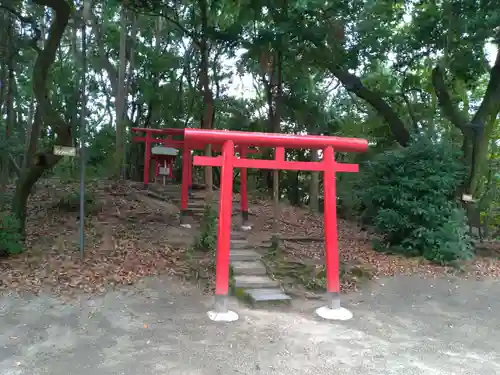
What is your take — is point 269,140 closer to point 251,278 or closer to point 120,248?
point 251,278

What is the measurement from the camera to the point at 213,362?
4469 mm

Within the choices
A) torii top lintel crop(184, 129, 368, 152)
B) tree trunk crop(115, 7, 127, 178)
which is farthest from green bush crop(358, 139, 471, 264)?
tree trunk crop(115, 7, 127, 178)

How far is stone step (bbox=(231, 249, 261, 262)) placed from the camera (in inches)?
316

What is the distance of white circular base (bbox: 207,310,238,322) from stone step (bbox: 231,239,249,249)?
9.43 feet

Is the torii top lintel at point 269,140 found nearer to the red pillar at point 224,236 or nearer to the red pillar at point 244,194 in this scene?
the red pillar at point 224,236

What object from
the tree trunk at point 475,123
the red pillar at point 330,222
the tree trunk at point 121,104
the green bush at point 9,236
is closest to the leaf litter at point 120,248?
the green bush at point 9,236

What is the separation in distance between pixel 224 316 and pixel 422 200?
541 cm

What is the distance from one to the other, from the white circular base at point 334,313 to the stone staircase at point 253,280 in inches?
22.5

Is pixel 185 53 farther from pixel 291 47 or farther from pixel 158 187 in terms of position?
pixel 291 47

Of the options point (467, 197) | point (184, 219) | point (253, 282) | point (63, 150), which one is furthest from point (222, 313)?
point (467, 197)

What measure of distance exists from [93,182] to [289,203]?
7009mm

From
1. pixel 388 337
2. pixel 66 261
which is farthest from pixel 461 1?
pixel 66 261

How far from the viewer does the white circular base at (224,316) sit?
227 inches

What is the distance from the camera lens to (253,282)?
7117 millimetres
